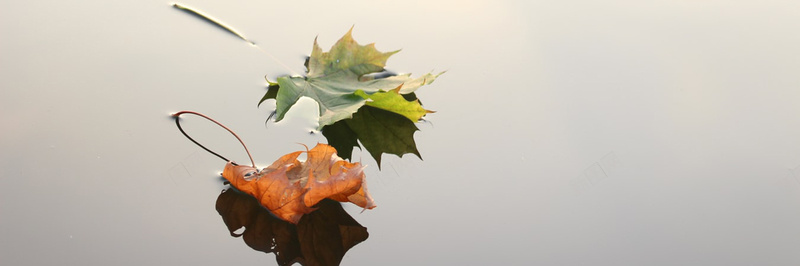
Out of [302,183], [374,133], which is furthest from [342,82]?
[302,183]

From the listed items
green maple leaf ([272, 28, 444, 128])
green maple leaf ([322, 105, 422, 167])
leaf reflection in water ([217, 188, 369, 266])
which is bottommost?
leaf reflection in water ([217, 188, 369, 266])

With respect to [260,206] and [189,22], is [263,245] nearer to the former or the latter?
[260,206]

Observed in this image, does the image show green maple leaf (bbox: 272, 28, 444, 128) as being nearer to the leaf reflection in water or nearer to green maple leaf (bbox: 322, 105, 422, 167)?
green maple leaf (bbox: 322, 105, 422, 167)

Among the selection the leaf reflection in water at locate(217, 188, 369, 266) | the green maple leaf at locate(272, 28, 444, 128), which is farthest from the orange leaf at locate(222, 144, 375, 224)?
the green maple leaf at locate(272, 28, 444, 128)

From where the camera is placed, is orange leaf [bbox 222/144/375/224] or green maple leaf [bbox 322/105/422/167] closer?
orange leaf [bbox 222/144/375/224]

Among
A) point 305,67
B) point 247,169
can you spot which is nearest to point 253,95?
point 305,67

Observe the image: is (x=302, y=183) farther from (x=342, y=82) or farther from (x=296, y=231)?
(x=342, y=82)

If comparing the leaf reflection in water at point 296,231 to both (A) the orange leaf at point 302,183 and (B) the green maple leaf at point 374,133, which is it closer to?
(A) the orange leaf at point 302,183
